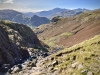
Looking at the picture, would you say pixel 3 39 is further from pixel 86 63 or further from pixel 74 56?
pixel 86 63

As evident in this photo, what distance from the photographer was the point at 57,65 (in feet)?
144

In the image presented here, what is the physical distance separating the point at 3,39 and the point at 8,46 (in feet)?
15.2

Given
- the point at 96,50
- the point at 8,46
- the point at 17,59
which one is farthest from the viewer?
the point at 8,46

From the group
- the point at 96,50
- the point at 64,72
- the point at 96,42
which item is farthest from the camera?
the point at 96,42

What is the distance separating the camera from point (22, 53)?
87.6 metres

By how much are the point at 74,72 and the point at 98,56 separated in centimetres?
684

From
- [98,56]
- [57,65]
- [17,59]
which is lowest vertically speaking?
[17,59]

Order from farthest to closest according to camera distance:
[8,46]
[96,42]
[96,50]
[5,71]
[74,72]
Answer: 1. [8,46]
2. [5,71]
3. [96,42]
4. [96,50]
5. [74,72]

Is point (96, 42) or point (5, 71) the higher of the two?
point (96, 42)

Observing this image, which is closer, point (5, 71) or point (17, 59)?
point (5, 71)

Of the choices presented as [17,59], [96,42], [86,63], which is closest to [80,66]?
[86,63]

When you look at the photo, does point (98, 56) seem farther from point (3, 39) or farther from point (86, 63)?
point (3, 39)

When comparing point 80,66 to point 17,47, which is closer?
point 80,66

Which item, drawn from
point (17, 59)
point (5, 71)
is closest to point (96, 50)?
point (5, 71)
